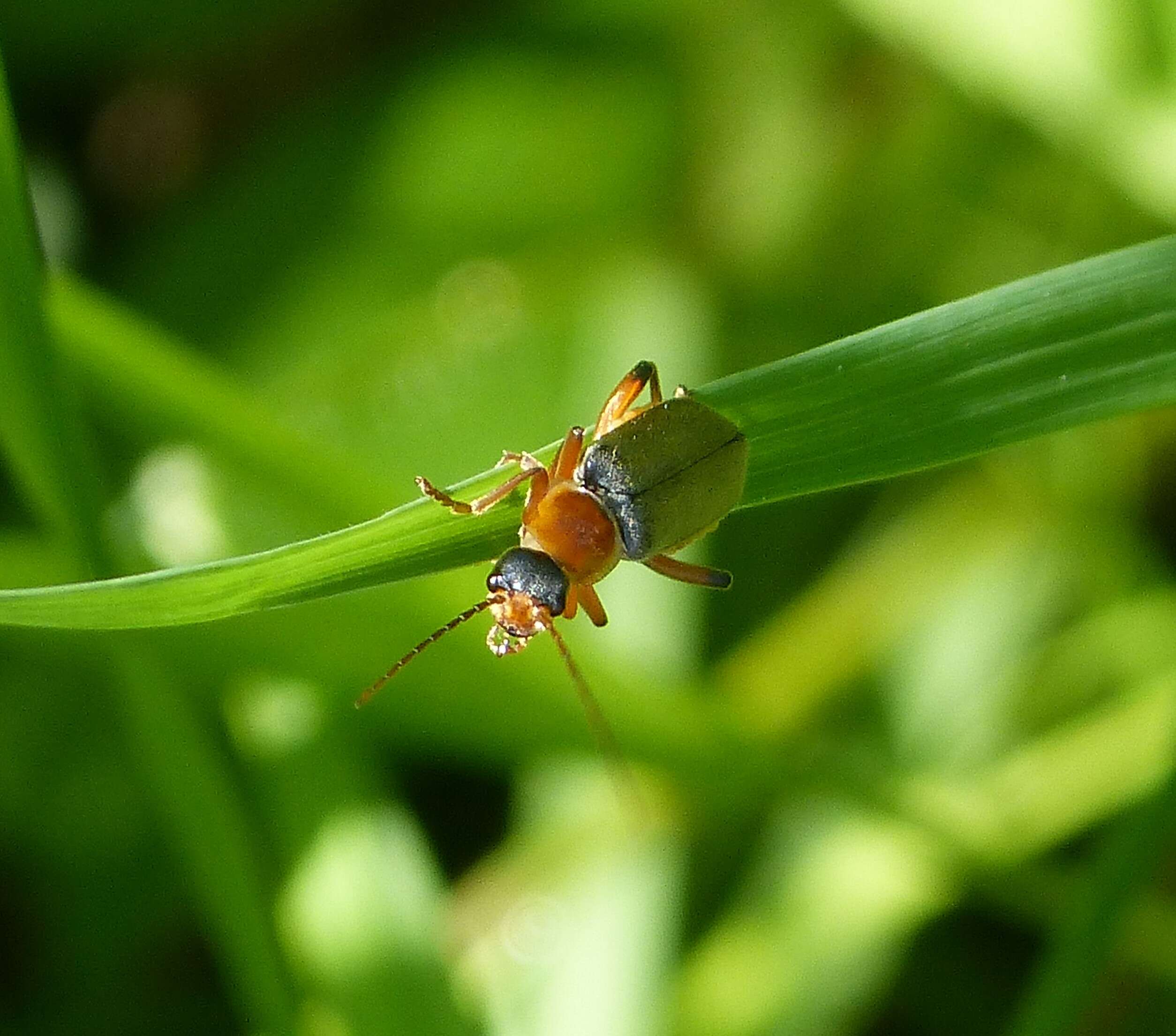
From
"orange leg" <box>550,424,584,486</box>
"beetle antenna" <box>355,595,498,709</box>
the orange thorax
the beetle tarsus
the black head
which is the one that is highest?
"orange leg" <box>550,424,584,486</box>

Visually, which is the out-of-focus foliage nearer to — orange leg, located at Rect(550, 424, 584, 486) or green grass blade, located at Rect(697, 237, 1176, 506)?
orange leg, located at Rect(550, 424, 584, 486)

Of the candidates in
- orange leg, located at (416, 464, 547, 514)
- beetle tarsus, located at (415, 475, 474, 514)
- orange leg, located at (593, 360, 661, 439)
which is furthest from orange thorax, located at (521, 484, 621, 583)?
beetle tarsus, located at (415, 475, 474, 514)

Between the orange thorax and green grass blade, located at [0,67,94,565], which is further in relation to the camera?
the orange thorax

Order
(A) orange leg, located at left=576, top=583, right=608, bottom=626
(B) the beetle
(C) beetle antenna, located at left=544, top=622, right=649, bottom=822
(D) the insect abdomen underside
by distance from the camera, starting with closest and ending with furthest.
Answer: (D) the insect abdomen underside → (B) the beetle → (C) beetle antenna, located at left=544, top=622, right=649, bottom=822 → (A) orange leg, located at left=576, top=583, right=608, bottom=626

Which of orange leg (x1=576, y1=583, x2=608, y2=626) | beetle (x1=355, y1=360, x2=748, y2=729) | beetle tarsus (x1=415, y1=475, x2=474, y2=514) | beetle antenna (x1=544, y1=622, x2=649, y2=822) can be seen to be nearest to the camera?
beetle tarsus (x1=415, y1=475, x2=474, y2=514)

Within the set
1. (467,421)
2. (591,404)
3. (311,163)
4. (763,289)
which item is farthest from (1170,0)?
(311,163)

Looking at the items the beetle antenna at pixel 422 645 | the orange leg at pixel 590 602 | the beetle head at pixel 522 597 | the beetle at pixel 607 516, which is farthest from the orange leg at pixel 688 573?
the beetle antenna at pixel 422 645

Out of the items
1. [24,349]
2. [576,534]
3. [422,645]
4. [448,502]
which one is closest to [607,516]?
[576,534]

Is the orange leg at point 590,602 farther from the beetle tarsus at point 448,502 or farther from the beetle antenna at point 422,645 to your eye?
the beetle tarsus at point 448,502
